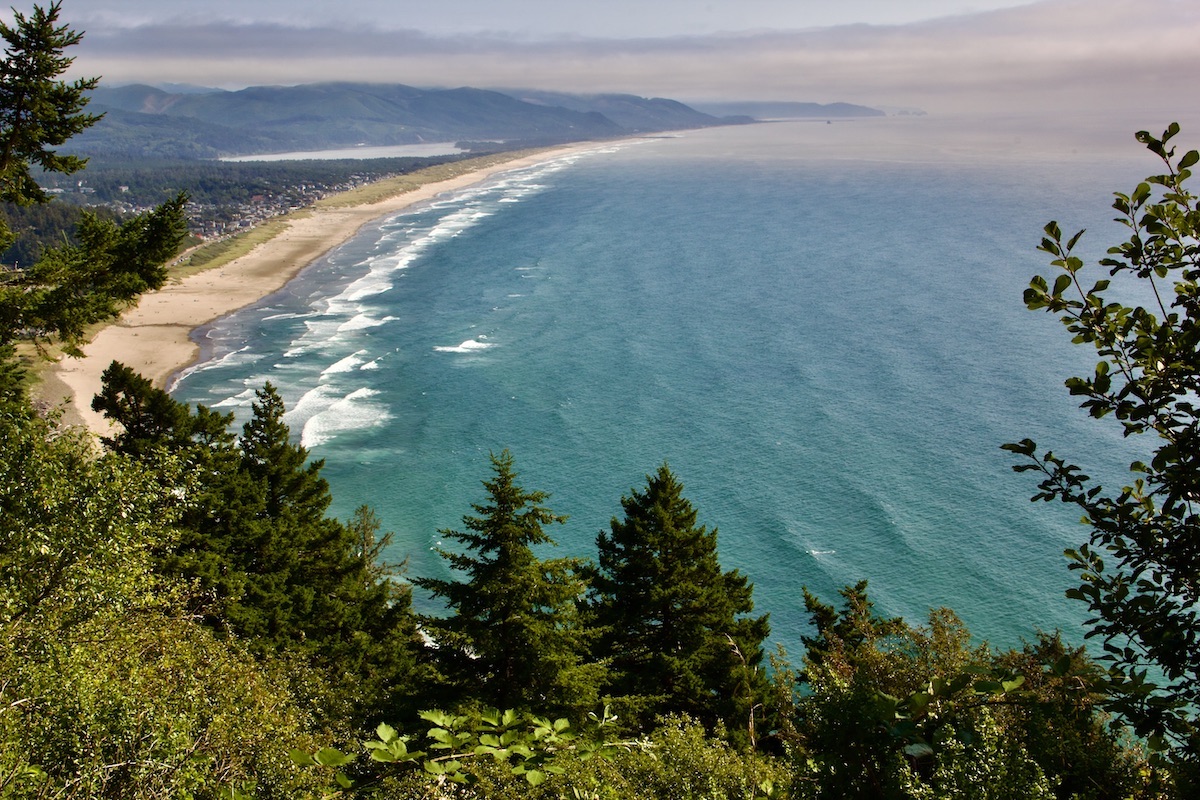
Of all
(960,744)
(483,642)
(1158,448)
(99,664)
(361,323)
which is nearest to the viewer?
(1158,448)

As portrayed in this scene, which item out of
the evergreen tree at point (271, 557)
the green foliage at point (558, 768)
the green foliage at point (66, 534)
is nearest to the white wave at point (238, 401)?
the evergreen tree at point (271, 557)

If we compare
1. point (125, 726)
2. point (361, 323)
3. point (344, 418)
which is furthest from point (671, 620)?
point (361, 323)

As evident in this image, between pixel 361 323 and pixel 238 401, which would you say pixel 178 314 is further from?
pixel 238 401

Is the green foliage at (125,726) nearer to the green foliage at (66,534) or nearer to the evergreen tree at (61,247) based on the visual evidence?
the green foliage at (66,534)

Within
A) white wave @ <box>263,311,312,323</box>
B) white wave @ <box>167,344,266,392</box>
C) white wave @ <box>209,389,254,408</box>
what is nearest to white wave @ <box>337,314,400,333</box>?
white wave @ <box>263,311,312,323</box>

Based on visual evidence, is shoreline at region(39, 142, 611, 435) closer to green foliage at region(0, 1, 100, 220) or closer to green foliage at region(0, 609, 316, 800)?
green foliage at region(0, 1, 100, 220)
